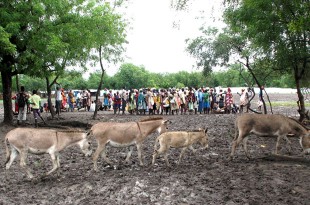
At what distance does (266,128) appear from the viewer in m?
12.0

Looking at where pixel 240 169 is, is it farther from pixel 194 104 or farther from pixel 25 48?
pixel 194 104

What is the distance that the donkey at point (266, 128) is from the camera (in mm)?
11883

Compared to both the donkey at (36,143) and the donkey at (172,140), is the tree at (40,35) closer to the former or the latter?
the donkey at (36,143)

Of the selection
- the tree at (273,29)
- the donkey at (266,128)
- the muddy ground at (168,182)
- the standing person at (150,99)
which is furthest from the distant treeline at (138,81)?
the muddy ground at (168,182)

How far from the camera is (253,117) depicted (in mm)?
12031

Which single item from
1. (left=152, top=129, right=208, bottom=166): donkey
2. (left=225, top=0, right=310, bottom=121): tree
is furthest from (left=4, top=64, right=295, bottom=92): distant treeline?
(left=152, top=129, right=208, bottom=166): donkey

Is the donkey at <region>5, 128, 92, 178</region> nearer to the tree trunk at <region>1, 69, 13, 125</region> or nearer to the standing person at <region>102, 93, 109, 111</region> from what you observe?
the tree trunk at <region>1, 69, 13, 125</region>

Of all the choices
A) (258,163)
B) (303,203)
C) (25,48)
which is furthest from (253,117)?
(25,48)

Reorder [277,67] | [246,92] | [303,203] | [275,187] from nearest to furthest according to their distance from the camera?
[303,203], [275,187], [277,67], [246,92]

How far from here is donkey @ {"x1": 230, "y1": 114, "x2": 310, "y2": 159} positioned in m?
11.9

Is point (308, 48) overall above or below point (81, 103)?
above

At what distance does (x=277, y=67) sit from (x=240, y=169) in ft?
33.0

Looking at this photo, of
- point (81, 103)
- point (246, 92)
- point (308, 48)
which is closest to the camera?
point (308, 48)

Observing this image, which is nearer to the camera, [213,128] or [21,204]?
[21,204]
